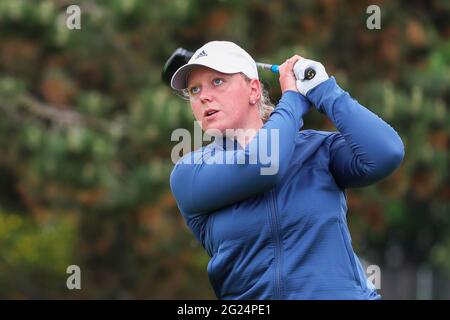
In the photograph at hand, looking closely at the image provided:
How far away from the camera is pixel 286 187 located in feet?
10.7

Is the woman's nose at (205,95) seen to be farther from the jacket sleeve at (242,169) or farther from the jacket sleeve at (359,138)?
the jacket sleeve at (359,138)

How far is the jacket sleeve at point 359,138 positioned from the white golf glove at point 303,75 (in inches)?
0.7

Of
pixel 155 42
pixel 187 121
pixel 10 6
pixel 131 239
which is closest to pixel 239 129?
pixel 187 121

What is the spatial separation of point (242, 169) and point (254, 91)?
45 cm

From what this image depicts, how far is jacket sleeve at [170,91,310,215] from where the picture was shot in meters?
3.18

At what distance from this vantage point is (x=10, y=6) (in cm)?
1152

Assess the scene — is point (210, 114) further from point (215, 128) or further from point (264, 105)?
point (264, 105)

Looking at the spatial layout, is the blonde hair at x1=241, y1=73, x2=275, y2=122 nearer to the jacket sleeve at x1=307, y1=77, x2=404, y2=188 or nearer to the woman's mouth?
the woman's mouth

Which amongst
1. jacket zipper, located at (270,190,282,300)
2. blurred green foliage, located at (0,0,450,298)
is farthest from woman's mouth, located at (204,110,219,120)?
blurred green foliage, located at (0,0,450,298)

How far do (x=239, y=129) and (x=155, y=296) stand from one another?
10879mm

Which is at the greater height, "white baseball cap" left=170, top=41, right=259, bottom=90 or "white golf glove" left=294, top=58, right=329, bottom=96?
"white baseball cap" left=170, top=41, right=259, bottom=90

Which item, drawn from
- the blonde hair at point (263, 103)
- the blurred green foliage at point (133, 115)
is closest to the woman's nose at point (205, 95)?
the blonde hair at point (263, 103)

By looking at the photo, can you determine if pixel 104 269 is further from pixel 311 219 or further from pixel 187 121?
pixel 311 219

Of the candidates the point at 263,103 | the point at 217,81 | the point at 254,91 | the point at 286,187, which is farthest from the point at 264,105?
the point at 286,187
